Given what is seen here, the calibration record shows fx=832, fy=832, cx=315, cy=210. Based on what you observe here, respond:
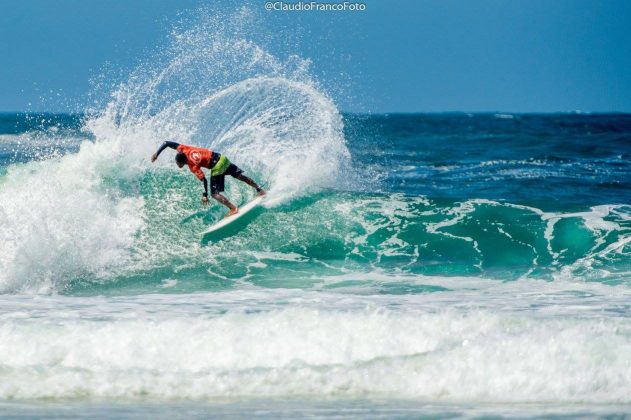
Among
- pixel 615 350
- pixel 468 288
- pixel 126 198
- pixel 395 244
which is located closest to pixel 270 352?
pixel 615 350

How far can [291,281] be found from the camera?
10.9 meters

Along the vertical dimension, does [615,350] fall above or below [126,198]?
below

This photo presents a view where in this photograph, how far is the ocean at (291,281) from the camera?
659 cm

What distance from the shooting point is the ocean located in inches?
259

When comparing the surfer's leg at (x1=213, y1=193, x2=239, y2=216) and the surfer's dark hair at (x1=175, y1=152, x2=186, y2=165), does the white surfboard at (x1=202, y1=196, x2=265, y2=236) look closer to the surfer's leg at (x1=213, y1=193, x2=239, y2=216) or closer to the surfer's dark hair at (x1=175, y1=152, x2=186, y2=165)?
the surfer's leg at (x1=213, y1=193, x2=239, y2=216)

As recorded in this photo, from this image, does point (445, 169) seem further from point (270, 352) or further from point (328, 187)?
point (270, 352)

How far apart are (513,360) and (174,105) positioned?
10.3 m

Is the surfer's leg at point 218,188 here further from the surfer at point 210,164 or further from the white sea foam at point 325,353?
the white sea foam at point 325,353

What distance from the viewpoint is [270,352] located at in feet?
23.8

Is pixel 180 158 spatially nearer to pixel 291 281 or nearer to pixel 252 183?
pixel 252 183

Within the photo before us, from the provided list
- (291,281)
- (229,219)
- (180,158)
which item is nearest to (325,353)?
(291,281)

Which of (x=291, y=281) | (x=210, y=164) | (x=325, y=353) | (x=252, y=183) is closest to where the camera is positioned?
(x=325, y=353)

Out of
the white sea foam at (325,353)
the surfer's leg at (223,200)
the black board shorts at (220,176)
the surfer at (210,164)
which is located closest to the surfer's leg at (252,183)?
the surfer at (210,164)

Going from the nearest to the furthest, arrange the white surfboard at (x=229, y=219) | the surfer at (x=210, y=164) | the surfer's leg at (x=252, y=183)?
the surfer at (x=210, y=164) → the surfer's leg at (x=252, y=183) → the white surfboard at (x=229, y=219)
